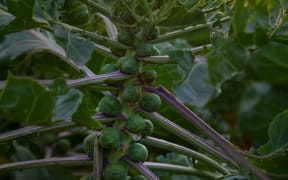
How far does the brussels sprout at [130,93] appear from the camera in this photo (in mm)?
A: 1026

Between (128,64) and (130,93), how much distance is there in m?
0.05

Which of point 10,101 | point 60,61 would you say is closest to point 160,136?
point 60,61

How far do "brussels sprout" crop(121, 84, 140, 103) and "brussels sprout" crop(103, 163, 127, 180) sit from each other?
111 millimetres

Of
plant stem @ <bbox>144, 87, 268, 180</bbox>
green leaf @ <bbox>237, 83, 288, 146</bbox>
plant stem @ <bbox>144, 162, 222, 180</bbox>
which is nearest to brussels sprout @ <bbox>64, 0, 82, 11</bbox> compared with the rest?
plant stem @ <bbox>144, 87, 268, 180</bbox>

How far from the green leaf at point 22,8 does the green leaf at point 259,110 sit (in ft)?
3.35

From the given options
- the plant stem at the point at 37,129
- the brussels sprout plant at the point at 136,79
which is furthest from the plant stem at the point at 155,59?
the plant stem at the point at 37,129

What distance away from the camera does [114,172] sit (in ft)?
3.28

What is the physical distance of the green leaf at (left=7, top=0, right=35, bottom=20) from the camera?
1009 mm

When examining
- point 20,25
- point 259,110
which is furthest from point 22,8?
point 259,110

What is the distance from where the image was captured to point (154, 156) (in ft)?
5.05

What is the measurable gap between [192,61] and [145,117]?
147 millimetres

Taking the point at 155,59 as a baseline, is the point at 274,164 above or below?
below

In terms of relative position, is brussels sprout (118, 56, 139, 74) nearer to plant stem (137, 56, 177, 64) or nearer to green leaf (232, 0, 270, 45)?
plant stem (137, 56, 177, 64)

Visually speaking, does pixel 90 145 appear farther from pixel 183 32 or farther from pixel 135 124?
pixel 183 32
